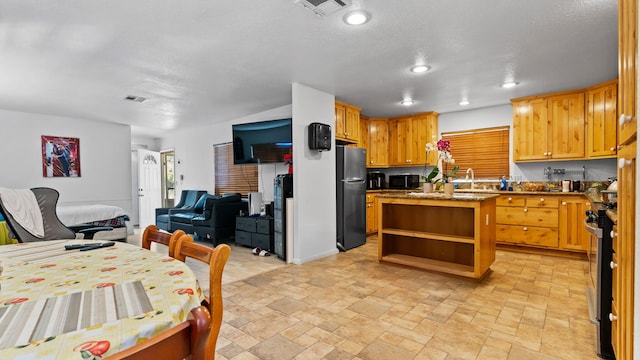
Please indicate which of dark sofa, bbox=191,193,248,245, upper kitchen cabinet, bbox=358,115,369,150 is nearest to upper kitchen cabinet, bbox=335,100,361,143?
upper kitchen cabinet, bbox=358,115,369,150

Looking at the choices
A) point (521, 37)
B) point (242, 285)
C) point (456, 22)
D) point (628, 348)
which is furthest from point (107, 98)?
point (628, 348)

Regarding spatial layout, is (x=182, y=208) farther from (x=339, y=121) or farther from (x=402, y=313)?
(x=402, y=313)

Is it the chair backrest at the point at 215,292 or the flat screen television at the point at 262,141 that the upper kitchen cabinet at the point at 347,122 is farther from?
the chair backrest at the point at 215,292

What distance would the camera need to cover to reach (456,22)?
2.45 m

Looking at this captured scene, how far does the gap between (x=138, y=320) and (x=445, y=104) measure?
5295 mm

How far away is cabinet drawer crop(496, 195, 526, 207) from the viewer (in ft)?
14.9

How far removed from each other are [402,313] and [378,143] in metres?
4.01

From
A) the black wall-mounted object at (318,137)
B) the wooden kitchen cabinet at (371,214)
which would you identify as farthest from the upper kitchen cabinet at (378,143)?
the black wall-mounted object at (318,137)

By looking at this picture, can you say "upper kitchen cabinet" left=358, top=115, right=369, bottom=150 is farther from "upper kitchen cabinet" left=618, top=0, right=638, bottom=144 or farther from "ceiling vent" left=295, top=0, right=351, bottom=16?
"upper kitchen cabinet" left=618, top=0, right=638, bottom=144

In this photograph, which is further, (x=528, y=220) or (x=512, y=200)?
(x=512, y=200)

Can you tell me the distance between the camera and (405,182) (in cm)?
583

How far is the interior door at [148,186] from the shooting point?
7.75m

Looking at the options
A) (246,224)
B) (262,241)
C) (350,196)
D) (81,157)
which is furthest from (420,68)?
(81,157)

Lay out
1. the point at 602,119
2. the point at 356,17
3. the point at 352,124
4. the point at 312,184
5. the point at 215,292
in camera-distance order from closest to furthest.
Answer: the point at 215,292 → the point at 356,17 → the point at 602,119 → the point at 312,184 → the point at 352,124
